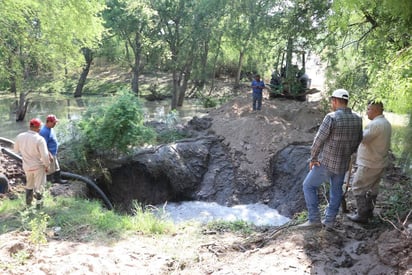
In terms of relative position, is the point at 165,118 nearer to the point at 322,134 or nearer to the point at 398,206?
the point at 398,206

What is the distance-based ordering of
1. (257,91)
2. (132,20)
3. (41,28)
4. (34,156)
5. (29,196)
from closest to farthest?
(34,156) < (29,196) < (41,28) < (257,91) < (132,20)

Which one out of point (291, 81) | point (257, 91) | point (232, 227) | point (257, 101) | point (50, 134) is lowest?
point (232, 227)

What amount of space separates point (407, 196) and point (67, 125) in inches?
376

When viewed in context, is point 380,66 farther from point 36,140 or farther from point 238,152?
point 238,152

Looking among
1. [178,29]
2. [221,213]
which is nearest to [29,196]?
[221,213]

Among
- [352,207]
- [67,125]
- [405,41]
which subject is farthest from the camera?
[67,125]

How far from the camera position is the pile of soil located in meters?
4.25

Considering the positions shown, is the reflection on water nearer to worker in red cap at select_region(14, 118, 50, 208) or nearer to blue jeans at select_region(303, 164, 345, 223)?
worker in red cap at select_region(14, 118, 50, 208)

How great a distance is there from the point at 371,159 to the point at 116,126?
7320 mm

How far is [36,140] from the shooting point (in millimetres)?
6430

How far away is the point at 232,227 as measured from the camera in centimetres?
668

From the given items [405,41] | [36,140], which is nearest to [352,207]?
[405,41]

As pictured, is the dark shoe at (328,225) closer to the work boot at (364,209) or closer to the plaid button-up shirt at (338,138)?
the work boot at (364,209)

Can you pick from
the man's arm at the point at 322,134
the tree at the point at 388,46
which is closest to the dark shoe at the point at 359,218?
the man's arm at the point at 322,134
